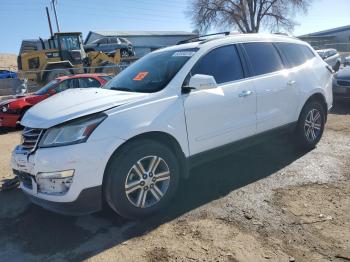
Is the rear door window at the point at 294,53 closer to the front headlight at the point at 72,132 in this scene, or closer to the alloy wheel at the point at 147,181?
the alloy wheel at the point at 147,181

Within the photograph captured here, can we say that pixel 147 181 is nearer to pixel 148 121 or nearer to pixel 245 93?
pixel 148 121

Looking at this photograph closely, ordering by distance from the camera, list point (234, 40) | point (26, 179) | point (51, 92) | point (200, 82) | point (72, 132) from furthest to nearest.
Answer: point (51, 92), point (234, 40), point (200, 82), point (26, 179), point (72, 132)

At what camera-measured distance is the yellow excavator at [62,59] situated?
1993cm

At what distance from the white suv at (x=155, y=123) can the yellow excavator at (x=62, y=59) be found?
15724 millimetres

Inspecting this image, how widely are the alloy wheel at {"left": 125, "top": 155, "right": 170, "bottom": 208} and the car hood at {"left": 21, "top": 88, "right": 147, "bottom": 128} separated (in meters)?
0.66

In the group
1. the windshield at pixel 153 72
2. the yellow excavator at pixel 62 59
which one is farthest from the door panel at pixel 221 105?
the yellow excavator at pixel 62 59

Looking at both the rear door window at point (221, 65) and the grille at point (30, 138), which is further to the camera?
the rear door window at point (221, 65)

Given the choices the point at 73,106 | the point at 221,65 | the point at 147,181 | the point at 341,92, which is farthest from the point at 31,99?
the point at 341,92

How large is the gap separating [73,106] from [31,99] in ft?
23.4

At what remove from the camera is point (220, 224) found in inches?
143

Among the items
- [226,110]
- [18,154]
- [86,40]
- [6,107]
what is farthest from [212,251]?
[86,40]

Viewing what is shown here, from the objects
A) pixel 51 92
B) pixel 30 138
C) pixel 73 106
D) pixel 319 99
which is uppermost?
pixel 51 92

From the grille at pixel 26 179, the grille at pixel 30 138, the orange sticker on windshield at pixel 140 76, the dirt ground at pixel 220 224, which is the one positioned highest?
the orange sticker on windshield at pixel 140 76

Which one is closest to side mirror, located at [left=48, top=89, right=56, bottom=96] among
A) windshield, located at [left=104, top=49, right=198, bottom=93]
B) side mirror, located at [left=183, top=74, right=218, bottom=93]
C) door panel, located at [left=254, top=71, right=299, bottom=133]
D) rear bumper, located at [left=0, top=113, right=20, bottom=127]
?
rear bumper, located at [left=0, top=113, right=20, bottom=127]
